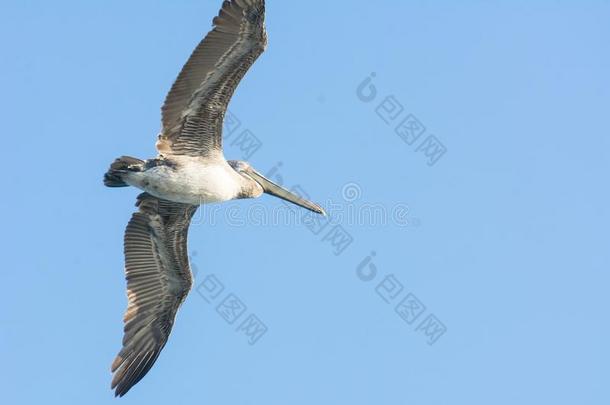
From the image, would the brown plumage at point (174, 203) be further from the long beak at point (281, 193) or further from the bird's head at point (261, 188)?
the long beak at point (281, 193)

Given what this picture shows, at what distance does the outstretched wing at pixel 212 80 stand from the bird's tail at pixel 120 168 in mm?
614

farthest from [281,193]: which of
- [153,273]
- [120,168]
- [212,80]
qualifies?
[120,168]

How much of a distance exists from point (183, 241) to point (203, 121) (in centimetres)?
264

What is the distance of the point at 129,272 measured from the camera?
57.5 ft

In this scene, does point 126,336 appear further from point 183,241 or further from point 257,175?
point 257,175

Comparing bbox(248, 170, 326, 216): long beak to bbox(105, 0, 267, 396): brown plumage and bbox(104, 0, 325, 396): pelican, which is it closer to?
bbox(104, 0, 325, 396): pelican

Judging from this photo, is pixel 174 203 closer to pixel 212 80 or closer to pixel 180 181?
pixel 180 181

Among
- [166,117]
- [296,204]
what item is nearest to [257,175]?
[296,204]

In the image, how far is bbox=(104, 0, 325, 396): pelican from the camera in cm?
1521

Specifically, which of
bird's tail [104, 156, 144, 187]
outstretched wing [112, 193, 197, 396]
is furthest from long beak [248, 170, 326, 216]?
bird's tail [104, 156, 144, 187]

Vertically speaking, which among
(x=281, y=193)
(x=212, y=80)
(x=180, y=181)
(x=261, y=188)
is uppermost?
(x=212, y=80)

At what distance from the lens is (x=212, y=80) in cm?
1555

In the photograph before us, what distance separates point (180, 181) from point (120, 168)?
1.05 metres

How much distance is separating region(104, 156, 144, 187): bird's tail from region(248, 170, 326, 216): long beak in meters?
2.42
